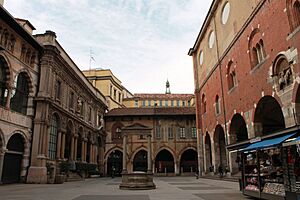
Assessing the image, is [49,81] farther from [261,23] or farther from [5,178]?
[261,23]

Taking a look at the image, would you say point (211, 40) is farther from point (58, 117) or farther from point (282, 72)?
point (58, 117)

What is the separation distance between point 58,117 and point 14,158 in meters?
5.96

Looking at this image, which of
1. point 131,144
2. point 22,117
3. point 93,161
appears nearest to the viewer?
point 22,117

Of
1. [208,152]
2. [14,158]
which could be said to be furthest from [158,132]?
[14,158]

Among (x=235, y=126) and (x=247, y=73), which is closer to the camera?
(x=247, y=73)

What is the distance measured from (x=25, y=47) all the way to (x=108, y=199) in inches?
608

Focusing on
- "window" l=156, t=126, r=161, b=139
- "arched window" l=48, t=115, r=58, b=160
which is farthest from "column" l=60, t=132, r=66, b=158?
"window" l=156, t=126, r=161, b=139

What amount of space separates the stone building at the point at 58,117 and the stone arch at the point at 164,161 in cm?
1081

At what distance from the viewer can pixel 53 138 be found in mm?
24562

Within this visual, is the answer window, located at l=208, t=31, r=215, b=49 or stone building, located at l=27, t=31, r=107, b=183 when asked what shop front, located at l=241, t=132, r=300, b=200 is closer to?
stone building, located at l=27, t=31, r=107, b=183

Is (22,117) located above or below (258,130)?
above

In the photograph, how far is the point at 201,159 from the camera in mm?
34125

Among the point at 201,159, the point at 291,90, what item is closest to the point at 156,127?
the point at 201,159

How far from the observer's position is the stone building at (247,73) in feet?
47.3
